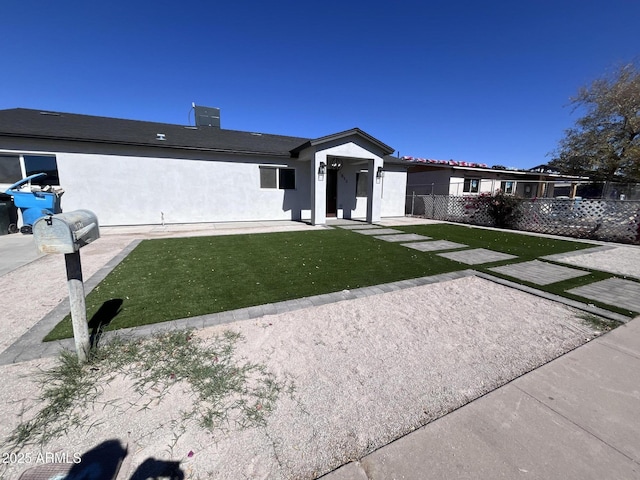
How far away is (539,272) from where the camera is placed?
A: 5.27m

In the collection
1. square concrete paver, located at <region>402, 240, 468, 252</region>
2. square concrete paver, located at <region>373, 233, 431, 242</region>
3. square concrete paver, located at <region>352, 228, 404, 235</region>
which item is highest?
square concrete paver, located at <region>352, 228, 404, 235</region>

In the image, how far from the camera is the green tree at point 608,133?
15.1m

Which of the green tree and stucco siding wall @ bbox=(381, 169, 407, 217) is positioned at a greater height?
the green tree

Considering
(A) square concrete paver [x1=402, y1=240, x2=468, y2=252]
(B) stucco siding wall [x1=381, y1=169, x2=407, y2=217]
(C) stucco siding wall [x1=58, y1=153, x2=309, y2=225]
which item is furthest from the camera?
(B) stucco siding wall [x1=381, y1=169, x2=407, y2=217]

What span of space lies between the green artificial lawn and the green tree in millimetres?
12940

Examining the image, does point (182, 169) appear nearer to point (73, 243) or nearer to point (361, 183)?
point (361, 183)

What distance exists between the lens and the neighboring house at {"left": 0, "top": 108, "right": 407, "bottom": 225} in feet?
31.6

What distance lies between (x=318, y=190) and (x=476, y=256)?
680 centimetres

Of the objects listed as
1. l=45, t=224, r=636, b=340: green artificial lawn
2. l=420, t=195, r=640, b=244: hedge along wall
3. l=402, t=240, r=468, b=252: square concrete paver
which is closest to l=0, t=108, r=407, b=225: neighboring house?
l=45, t=224, r=636, b=340: green artificial lawn

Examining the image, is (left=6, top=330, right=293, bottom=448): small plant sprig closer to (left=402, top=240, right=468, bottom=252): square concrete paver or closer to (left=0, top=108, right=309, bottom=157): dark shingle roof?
(left=402, top=240, right=468, bottom=252): square concrete paver

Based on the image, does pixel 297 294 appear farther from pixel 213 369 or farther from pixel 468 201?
pixel 468 201

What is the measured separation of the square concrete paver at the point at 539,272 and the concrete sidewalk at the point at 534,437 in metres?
2.87

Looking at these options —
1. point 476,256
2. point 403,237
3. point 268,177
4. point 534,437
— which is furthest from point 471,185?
point 534,437

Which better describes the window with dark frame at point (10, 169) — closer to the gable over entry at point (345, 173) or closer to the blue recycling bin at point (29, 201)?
the blue recycling bin at point (29, 201)
